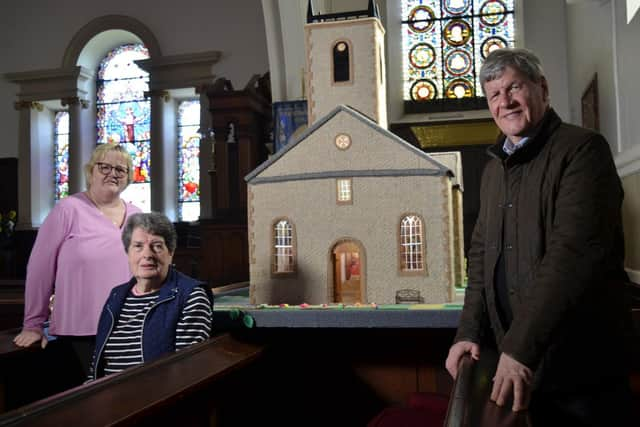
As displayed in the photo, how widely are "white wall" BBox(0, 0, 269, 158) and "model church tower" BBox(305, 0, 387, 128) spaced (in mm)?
8358

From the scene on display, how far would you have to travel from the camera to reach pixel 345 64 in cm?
573

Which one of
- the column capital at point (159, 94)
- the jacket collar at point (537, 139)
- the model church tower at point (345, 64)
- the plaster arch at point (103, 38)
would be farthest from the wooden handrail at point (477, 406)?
the plaster arch at point (103, 38)

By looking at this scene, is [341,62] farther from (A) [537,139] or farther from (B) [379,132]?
(A) [537,139]

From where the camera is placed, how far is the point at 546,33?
10.7 m

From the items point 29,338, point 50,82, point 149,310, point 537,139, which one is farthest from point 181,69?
point 537,139

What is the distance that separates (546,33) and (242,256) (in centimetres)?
610

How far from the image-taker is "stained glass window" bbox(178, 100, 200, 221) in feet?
49.2

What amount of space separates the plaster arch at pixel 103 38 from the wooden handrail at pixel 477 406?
1389 cm

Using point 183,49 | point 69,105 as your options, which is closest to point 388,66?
point 183,49

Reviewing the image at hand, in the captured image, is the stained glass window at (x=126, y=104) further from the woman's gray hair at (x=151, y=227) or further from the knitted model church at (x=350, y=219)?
the woman's gray hair at (x=151, y=227)

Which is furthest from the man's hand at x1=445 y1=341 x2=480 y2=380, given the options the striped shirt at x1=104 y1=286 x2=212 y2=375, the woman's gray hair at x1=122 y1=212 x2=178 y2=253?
the woman's gray hair at x1=122 y1=212 x2=178 y2=253

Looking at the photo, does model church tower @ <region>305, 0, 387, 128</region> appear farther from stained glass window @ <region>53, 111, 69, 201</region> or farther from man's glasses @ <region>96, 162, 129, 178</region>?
stained glass window @ <region>53, 111, 69, 201</region>

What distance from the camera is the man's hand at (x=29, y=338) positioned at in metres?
3.06

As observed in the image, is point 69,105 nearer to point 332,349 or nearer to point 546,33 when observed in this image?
point 546,33
